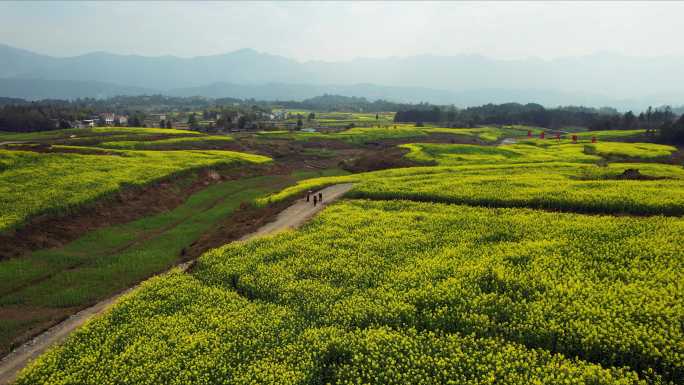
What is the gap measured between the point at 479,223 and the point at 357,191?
16.1 meters

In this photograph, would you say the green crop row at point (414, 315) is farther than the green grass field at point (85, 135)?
No

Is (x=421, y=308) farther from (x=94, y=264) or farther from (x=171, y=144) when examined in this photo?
(x=171, y=144)

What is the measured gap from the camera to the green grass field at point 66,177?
38594 mm

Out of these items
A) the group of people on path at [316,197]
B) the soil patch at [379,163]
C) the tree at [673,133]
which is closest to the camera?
the group of people on path at [316,197]

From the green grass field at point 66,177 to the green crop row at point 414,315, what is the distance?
74.4 ft

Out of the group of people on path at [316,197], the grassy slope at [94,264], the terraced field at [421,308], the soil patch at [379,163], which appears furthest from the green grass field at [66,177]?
the soil patch at [379,163]

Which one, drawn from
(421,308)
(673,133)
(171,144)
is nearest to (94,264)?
(421,308)

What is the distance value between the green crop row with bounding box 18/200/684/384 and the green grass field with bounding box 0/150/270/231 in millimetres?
22665

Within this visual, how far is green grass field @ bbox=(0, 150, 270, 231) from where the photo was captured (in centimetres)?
3859

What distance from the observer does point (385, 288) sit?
21375 mm

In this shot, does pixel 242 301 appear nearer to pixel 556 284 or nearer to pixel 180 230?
pixel 556 284

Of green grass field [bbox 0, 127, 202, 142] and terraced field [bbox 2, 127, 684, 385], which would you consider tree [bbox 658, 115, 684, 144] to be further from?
green grass field [bbox 0, 127, 202, 142]

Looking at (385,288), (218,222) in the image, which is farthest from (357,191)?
(385,288)

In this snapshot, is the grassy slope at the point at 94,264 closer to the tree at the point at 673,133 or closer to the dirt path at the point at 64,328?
the dirt path at the point at 64,328
